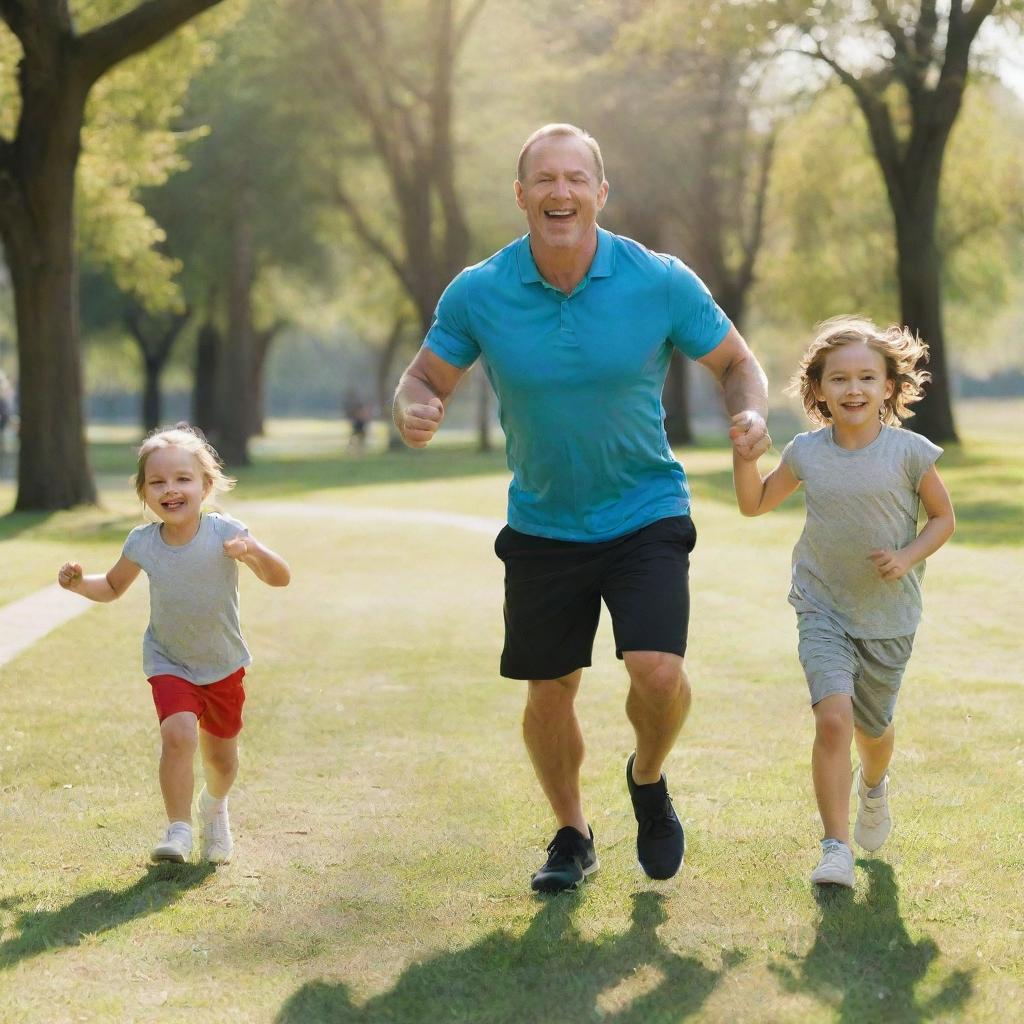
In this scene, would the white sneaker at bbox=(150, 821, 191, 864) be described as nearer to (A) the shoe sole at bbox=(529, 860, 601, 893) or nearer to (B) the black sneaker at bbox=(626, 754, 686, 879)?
(A) the shoe sole at bbox=(529, 860, 601, 893)

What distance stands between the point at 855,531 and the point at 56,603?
807 cm

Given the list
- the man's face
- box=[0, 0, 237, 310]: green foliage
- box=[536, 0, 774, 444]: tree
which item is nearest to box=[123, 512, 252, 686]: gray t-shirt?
the man's face

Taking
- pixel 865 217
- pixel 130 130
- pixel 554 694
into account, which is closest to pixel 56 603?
pixel 554 694

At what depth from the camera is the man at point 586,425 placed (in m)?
4.91

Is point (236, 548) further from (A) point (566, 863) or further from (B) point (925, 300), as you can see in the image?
(B) point (925, 300)

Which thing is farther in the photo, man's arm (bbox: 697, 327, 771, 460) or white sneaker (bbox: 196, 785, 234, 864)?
white sneaker (bbox: 196, 785, 234, 864)

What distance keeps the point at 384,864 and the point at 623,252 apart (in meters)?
2.15

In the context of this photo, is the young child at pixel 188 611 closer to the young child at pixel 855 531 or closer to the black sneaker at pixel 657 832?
the black sneaker at pixel 657 832

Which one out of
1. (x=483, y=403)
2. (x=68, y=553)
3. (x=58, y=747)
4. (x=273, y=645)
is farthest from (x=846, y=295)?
(x=58, y=747)

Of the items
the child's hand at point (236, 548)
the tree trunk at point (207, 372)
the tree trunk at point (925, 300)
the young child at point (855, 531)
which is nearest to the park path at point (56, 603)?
the child's hand at point (236, 548)

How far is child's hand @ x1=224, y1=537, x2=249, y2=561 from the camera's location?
207 inches

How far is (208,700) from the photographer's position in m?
5.42

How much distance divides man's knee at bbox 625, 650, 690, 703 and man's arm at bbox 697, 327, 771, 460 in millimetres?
653

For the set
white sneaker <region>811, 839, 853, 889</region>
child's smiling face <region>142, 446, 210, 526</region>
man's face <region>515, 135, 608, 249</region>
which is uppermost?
man's face <region>515, 135, 608, 249</region>
